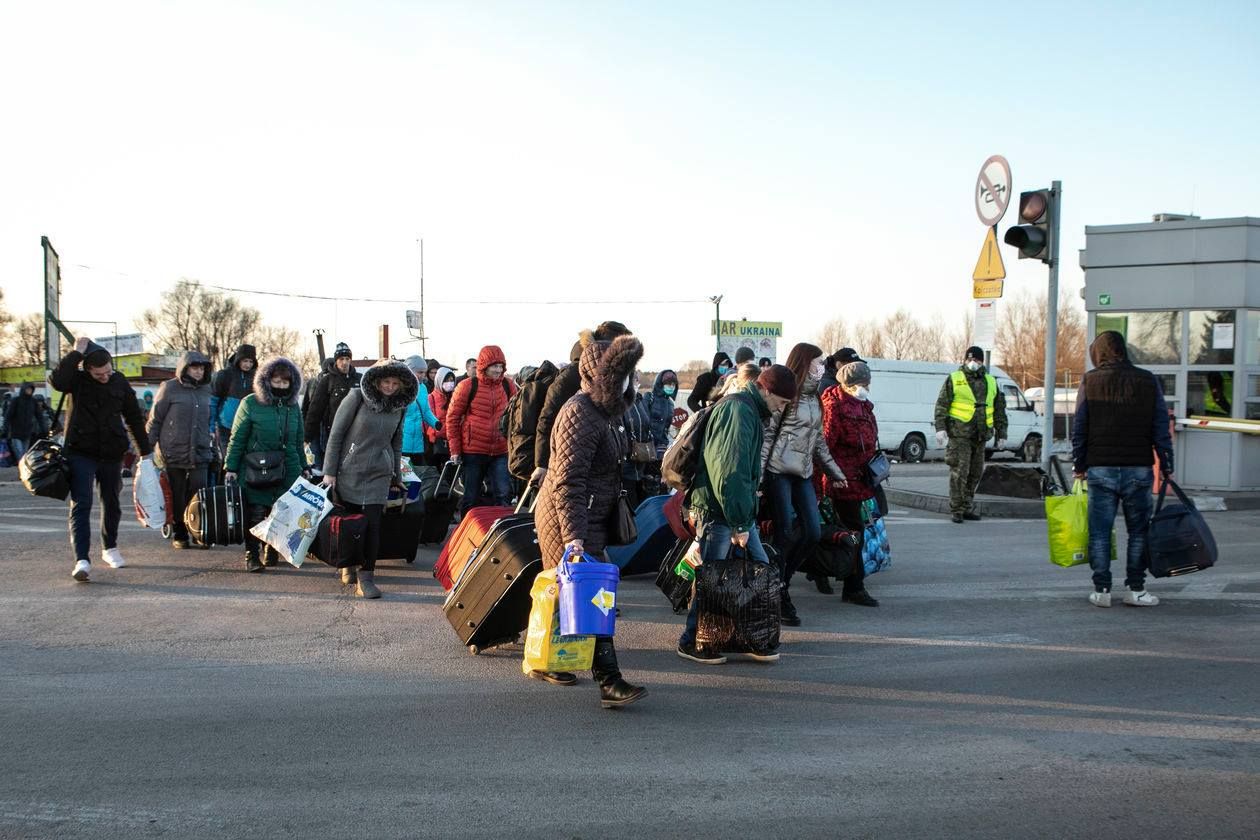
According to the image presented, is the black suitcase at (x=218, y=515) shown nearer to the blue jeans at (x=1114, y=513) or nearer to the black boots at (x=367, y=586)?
the black boots at (x=367, y=586)

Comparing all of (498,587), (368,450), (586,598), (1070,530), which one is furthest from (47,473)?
(1070,530)

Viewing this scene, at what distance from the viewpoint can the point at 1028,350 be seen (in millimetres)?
66562

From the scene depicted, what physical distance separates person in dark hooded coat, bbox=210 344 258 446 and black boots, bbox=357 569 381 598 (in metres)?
3.54

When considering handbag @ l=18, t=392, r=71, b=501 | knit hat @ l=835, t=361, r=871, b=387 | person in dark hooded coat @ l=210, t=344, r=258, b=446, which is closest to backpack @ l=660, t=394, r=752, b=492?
knit hat @ l=835, t=361, r=871, b=387

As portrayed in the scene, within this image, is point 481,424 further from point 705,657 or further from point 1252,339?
point 1252,339

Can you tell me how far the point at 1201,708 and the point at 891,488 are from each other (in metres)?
9.73

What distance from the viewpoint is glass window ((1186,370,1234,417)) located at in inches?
584

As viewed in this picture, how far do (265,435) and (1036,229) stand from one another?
838 cm

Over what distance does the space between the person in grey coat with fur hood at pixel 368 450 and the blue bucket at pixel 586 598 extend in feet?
10.3

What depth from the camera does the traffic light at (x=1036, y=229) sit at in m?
11.9

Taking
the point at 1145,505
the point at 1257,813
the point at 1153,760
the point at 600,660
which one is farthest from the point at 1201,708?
the point at 600,660

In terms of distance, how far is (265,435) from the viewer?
9.02 m

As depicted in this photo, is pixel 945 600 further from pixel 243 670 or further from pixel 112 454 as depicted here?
pixel 112 454

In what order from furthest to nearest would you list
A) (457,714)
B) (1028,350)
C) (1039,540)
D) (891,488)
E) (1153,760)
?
(1028,350)
(891,488)
(1039,540)
(457,714)
(1153,760)
